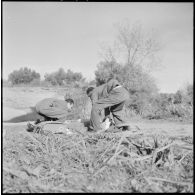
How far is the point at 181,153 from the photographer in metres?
4.43

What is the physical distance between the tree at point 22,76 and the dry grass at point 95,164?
18.3 metres

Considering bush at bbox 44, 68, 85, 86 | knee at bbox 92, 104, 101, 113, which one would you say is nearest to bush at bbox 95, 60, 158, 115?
knee at bbox 92, 104, 101, 113

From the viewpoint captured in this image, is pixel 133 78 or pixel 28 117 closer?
pixel 28 117

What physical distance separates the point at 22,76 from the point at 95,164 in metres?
21.1

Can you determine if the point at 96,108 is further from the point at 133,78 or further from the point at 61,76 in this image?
the point at 61,76

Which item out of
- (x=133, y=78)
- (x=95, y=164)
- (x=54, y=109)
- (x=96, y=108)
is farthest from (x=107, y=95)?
(x=133, y=78)

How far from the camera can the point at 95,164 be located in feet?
13.1

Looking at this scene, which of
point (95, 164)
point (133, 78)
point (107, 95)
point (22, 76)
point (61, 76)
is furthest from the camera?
point (61, 76)

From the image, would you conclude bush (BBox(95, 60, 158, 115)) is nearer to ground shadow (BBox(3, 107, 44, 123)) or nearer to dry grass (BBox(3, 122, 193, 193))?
ground shadow (BBox(3, 107, 44, 123))

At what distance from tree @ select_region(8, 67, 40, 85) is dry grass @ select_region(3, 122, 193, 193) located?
18266mm

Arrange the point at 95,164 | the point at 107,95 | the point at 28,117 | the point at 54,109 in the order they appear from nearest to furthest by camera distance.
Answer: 1. the point at 95,164
2. the point at 54,109
3. the point at 107,95
4. the point at 28,117

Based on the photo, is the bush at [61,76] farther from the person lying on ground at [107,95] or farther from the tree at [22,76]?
the person lying on ground at [107,95]

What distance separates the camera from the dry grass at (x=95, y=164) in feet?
11.1

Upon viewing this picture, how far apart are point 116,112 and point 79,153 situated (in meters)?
3.01
